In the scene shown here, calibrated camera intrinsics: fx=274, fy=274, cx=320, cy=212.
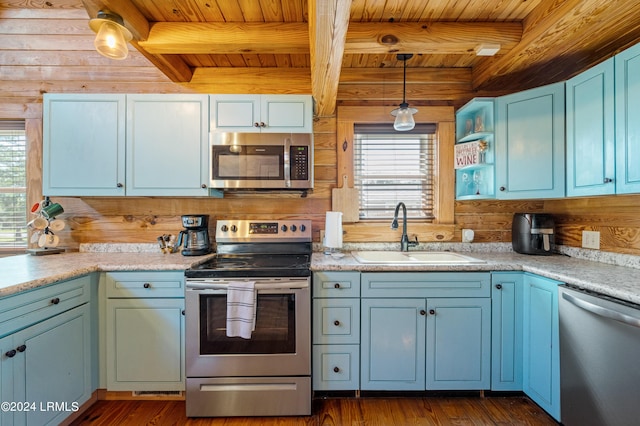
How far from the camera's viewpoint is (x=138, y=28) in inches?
62.6

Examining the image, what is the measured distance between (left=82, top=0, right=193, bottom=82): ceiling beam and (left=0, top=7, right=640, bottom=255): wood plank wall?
0.16m

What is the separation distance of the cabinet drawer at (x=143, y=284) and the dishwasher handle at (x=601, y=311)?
6.90ft

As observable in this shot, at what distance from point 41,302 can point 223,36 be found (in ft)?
5.84

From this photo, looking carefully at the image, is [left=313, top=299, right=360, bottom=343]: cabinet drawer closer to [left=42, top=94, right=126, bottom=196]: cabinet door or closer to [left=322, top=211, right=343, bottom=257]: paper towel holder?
[left=322, top=211, right=343, bottom=257]: paper towel holder

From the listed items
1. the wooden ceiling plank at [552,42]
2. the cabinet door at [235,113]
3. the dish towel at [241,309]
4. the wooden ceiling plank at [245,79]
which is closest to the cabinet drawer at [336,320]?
the dish towel at [241,309]

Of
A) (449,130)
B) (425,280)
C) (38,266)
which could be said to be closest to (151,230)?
(38,266)

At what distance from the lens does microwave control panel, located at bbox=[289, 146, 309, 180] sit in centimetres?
195

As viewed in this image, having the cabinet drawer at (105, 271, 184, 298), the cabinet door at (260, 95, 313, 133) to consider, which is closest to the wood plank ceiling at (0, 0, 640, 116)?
the cabinet door at (260, 95, 313, 133)

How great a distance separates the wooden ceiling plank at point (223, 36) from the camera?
1707mm

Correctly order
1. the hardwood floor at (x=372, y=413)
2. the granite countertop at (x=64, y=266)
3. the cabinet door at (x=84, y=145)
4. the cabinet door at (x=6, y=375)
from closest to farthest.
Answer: the cabinet door at (x=6, y=375), the granite countertop at (x=64, y=266), the hardwood floor at (x=372, y=413), the cabinet door at (x=84, y=145)

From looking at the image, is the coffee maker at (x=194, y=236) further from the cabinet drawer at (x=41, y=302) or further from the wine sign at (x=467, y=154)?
the wine sign at (x=467, y=154)

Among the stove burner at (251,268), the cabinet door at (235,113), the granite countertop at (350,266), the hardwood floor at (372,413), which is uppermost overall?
the cabinet door at (235,113)

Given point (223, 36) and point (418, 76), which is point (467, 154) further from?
point (223, 36)

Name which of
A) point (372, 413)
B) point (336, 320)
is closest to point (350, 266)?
point (336, 320)
